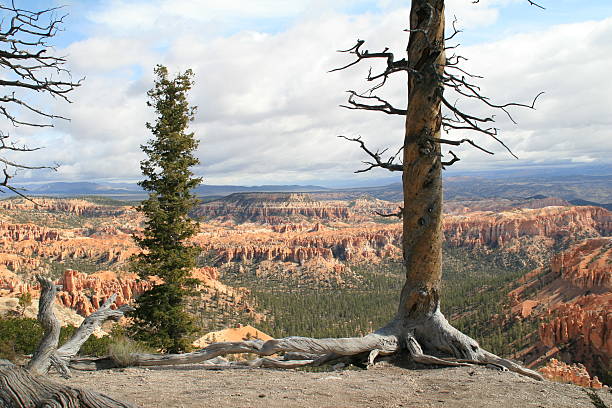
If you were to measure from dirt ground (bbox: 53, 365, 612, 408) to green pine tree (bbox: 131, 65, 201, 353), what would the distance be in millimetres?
9623

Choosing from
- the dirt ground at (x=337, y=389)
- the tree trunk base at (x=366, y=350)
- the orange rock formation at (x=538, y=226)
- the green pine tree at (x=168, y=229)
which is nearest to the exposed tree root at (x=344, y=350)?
the tree trunk base at (x=366, y=350)

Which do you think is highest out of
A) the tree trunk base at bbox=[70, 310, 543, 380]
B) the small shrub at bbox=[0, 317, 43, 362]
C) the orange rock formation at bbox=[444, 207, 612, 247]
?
the tree trunk base at bbox=[70, 310, 543, 380]

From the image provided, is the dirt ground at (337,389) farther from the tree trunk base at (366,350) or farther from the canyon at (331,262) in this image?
the canyon at (331,262)

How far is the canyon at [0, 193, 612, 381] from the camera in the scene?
38.0 meters

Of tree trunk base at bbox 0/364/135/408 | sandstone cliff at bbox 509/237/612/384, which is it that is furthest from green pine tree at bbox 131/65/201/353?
sandstone cliff at bbox 509/237/612/384

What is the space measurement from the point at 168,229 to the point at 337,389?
12.3 metres

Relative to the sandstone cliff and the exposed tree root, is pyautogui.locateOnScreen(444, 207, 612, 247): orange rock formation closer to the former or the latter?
the sandstone cliff

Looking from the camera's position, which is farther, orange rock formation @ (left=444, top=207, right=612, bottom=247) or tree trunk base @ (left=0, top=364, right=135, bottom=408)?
orange rock formation @ (left=444, top=207, right=612, bottom=247)

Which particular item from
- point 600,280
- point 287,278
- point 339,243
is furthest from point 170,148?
point 339,243

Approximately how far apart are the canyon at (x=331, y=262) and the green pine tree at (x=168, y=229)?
1015 millimetres

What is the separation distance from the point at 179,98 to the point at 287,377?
13.7 metres

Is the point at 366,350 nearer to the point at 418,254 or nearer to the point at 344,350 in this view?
the point at 344,350

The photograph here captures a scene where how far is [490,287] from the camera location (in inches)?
3187

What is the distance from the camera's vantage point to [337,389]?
5.48 meters
